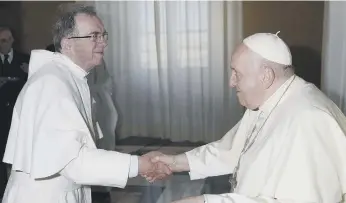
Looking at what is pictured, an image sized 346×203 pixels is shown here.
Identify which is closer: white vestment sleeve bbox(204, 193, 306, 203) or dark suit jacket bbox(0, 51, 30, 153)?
white vestment sleeve bbox(204, 193, 306, 203)

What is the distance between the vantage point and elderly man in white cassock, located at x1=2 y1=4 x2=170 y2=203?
190 centimetres

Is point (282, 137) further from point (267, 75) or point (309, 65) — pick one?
point (309, 65)

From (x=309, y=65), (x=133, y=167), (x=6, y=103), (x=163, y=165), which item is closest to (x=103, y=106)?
(x=6, y=103)

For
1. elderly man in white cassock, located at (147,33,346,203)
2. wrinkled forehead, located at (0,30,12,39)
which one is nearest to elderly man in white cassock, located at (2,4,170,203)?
elderly man in white cassock, located at (147,33,346,203)

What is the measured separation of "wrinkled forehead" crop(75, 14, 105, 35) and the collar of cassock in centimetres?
73

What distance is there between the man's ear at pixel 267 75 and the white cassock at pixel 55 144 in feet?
1.97

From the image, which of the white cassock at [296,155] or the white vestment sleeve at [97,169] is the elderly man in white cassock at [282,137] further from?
the white vestment sleeve at [97,169]

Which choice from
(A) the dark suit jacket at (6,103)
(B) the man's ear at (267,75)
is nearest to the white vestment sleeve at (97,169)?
(B) the man's ear at (267,75)

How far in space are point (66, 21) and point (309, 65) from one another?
4105 millimetres

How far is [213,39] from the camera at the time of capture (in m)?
5.14

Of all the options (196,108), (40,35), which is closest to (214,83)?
(196,108)

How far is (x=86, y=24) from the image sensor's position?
205 cm

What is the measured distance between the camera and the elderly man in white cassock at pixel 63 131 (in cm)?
190

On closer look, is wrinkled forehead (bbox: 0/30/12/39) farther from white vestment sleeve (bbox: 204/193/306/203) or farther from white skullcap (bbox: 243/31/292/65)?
white vestment sleeve (bbox: 204/193/306/203)
